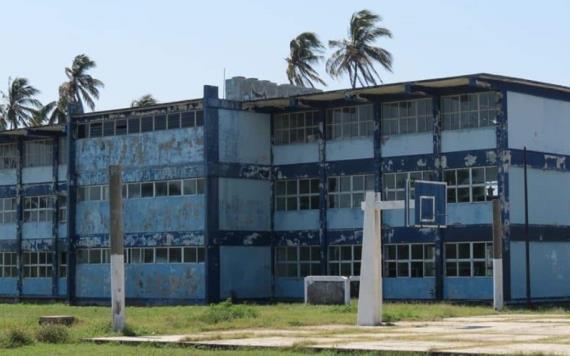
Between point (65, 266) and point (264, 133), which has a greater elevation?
point (264, 133)

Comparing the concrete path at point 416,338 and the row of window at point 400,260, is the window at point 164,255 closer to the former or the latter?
the row of window at point 400,260

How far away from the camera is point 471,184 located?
45.6m

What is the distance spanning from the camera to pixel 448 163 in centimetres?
4622

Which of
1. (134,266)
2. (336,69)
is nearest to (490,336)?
(134,266)

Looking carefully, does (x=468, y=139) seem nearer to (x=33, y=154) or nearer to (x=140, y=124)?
(x=140, y=124)

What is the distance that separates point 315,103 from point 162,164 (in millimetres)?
7478

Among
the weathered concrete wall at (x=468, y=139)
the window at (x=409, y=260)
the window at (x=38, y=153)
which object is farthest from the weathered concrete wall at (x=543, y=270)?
the window at (x=38, y=153)

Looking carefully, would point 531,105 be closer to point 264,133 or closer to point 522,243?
point 522,243

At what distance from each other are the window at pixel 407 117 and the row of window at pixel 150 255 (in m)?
9.86

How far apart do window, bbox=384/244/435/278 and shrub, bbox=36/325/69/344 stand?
23.4 metres

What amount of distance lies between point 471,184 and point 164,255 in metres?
14.7

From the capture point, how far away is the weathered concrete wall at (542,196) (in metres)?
45.1

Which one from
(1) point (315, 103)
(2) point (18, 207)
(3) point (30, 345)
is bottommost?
(3) point (30, 345)

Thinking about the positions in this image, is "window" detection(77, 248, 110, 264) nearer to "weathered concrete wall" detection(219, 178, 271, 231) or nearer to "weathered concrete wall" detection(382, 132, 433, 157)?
"weathered concrete wall" detection(219, 178, 271, 231)
